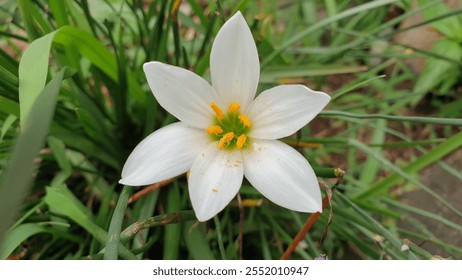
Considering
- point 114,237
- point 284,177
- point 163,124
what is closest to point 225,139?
point 284,177

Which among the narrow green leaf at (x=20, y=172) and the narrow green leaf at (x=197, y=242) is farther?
the narrow green leaf at (x=197, y=242)

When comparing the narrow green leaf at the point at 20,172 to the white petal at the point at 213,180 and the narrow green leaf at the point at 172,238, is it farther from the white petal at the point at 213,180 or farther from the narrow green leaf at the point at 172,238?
the narrow green leaf at the point at 172,238

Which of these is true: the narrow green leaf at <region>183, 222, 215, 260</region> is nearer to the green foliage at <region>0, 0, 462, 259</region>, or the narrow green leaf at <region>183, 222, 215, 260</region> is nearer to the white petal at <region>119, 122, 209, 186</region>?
the green foliage at <region>0, 0, 462, 259</region>

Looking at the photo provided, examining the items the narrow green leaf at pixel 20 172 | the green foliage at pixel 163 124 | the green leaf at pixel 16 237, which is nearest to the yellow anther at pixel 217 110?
the green foliage at pixel 163 124
